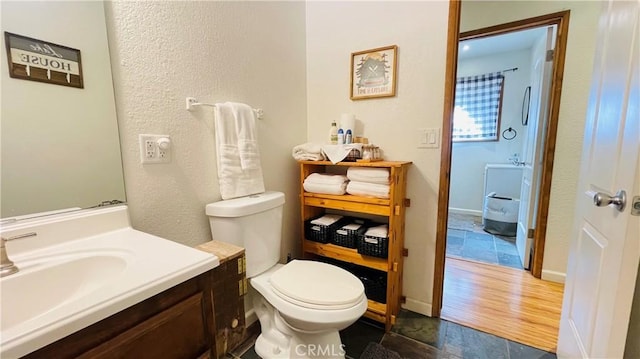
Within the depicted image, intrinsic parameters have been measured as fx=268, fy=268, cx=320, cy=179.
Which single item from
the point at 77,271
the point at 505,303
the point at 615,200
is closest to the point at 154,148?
the point at 77,271

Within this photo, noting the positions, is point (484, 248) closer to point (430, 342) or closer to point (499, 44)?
point (430, 342)

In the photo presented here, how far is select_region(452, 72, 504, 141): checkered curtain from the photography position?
3.68 m

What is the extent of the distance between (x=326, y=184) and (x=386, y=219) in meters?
0.48

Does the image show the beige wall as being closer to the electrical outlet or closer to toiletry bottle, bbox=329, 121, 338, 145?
the electrical outlet

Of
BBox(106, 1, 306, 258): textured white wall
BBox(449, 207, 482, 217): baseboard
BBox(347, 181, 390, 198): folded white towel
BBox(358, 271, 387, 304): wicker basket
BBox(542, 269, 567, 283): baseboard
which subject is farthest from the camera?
BBox(449, 207, 482, 217): baseboard

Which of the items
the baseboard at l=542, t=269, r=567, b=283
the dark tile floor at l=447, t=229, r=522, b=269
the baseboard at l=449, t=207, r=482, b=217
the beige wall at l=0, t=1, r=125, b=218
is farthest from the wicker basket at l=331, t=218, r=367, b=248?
the baseboard at l=449, t=207, r=482, b=217

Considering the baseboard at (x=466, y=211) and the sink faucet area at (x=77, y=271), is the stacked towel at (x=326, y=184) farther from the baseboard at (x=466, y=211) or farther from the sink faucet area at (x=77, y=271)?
the baseboard at (x=466, y=211)

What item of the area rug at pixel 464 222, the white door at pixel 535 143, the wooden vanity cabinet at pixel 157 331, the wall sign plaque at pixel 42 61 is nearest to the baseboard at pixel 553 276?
the white door at pixel 535 143

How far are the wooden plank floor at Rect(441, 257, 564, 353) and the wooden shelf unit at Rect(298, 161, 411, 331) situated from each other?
448 millimetres

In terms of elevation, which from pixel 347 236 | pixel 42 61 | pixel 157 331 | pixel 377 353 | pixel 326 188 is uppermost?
pixel 42 61

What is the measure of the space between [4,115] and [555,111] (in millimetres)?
2897

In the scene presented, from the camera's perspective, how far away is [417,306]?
174cm

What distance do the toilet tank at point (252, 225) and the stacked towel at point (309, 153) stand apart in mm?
353

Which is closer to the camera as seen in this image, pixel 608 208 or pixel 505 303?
pixel 608 208
